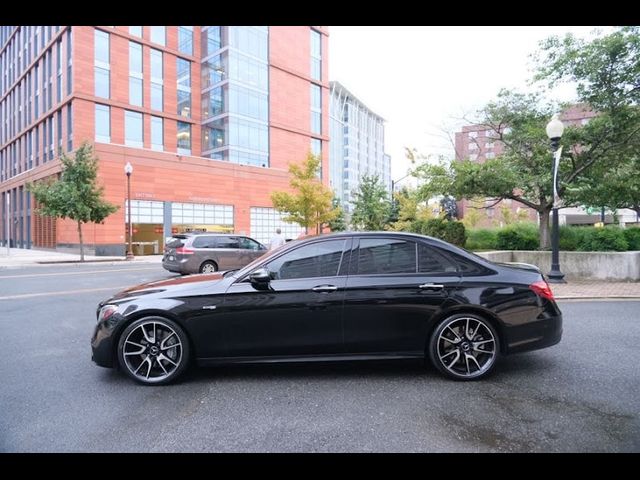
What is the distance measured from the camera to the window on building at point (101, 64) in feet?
100

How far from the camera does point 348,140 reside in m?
103

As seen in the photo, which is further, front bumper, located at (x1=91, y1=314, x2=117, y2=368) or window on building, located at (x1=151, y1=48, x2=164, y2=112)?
window on building, located at (x1=151, y1=48, x2=164, y2=112)

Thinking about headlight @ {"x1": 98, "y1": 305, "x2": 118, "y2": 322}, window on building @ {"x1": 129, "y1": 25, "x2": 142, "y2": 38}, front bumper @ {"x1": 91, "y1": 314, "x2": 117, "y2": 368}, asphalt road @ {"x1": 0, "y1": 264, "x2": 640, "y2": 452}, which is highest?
window on building @ {"x1": 129, "y1": 25, "x2": 142, "y2": 38}

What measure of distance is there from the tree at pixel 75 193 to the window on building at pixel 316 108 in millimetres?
26914

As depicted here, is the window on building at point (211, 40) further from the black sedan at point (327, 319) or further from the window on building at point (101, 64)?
the black sedan at point (327, 319)

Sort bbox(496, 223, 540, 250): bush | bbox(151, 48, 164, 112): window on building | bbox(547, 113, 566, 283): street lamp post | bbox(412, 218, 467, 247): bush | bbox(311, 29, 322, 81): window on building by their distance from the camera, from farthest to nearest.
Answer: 1. bbox(311, 29, 322, 81): window on building
2. bbox(151, 48, 164, 112): window on building
3. bbox(496, 223, 540, 250): bush
4. bbox(412, 218, 467, 247): bush
5. bbox(547, 113, 566, 283): street lamp post

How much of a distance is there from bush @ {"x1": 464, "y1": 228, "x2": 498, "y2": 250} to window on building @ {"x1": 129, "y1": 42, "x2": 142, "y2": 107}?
96.1 ft

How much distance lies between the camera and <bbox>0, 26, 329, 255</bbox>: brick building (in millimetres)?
29734

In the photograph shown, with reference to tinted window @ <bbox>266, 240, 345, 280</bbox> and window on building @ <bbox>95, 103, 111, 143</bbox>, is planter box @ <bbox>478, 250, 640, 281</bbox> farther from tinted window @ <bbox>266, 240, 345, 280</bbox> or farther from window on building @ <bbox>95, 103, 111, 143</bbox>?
window on building @ <bbox>95, 103, 111, 143</bbox>

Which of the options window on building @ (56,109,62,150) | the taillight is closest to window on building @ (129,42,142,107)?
window on building @ (56,109,62,150)

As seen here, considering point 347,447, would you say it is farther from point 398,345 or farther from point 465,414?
point 398,345

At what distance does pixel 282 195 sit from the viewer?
2717 cm

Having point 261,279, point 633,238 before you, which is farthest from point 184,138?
point 261,279
